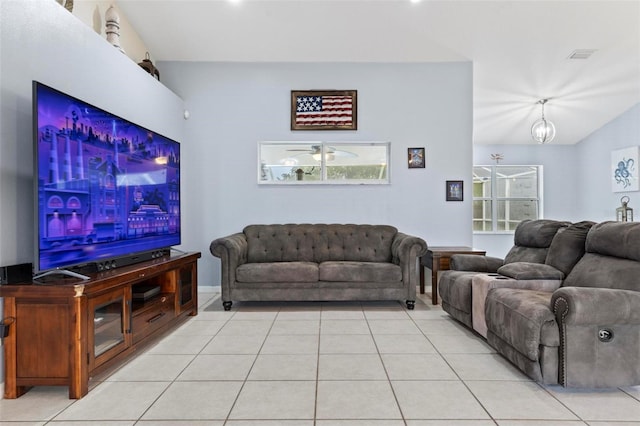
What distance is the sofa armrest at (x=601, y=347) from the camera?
207 centimetres

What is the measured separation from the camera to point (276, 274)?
4012mm

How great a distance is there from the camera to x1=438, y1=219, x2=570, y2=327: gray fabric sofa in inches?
128

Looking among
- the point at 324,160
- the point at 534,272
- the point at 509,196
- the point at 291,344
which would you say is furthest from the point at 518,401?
the point at 509,196

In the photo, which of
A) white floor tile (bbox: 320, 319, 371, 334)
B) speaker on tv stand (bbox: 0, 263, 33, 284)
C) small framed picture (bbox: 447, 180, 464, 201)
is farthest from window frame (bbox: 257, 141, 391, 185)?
speaker on tv stand (bbox: 0, 263, 33, 284)

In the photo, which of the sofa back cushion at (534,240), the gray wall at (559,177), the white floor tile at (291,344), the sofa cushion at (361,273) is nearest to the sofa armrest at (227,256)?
the sofa cushion at (361,273)

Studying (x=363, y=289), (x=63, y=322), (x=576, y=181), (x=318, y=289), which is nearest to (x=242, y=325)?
(x=318, y=289)

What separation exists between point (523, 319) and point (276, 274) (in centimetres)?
246

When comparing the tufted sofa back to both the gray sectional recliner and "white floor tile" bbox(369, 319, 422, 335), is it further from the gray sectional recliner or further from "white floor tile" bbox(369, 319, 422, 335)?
the gray sectional recliner

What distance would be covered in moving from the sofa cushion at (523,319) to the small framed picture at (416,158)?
255 centimetres

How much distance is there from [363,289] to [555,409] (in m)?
2.24

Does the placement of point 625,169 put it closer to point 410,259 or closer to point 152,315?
point 410,259

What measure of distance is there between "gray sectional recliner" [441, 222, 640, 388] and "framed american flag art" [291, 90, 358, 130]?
126 inches

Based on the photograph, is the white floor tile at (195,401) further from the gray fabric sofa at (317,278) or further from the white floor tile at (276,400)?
the gray fabric sofa at (317,278)

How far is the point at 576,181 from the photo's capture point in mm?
7762
